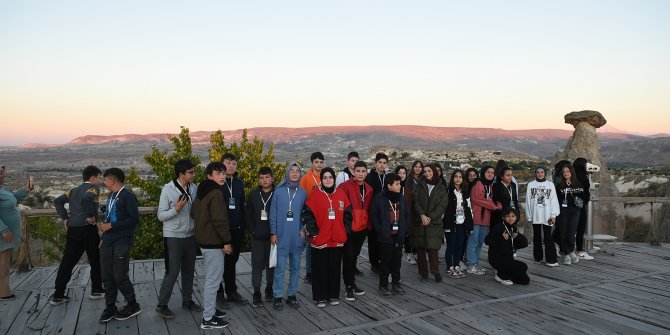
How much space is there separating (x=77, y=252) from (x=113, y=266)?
1.01 meters

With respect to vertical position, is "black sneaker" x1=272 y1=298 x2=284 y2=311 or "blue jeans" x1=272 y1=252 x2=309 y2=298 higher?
"blue jeans" x1=272 y1=252 x2=309 y2=298

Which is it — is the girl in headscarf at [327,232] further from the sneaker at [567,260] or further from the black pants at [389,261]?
the sneaker at [567,260]

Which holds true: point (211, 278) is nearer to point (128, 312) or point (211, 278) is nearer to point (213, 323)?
point (213, 323)

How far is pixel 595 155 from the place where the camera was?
12930mm

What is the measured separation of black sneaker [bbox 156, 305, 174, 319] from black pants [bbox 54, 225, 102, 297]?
3.81 ft

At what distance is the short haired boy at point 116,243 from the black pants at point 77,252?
72 cm

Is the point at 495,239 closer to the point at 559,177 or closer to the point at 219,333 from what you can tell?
the point at 559,177

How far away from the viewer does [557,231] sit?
25.3 feet

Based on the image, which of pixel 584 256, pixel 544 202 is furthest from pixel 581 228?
pixel 544 202

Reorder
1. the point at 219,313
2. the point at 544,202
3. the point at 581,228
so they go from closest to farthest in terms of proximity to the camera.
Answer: the point at 219,313
the point at 544,202
the point at 581,228

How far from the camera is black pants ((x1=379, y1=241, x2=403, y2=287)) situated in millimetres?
5684

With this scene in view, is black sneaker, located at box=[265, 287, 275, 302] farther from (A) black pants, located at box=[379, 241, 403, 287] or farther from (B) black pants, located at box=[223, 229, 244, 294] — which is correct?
(A) black pants, located at box=[379, 241, 403, 287]

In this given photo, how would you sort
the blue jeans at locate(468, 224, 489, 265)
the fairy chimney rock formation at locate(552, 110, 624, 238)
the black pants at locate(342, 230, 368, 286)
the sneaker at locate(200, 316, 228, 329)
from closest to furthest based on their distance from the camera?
the sneaker at locate(200, 316, 228, 329) < the black pants at locate(342, 230, 368, 286) < the blue jeans at locate(468, 224, 489, 265) < the fairy chimney rock formation at locate(552, 110, 624, 238)

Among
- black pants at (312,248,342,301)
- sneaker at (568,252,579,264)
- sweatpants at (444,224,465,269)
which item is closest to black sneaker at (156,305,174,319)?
black pants at (312,248,342,301)
